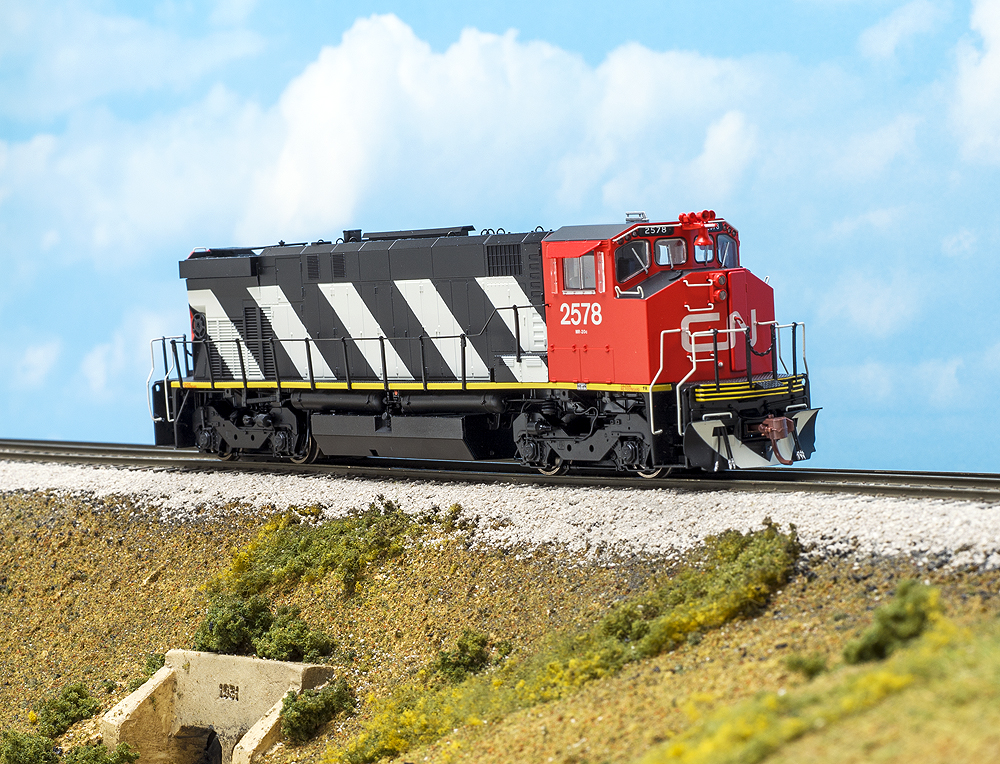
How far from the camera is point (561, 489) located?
12445mm

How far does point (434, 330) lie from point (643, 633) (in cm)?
666

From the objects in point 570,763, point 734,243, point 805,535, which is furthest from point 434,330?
point 570,763

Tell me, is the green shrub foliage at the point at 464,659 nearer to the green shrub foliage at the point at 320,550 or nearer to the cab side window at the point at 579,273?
the green shrub foliage at the point at 320,550

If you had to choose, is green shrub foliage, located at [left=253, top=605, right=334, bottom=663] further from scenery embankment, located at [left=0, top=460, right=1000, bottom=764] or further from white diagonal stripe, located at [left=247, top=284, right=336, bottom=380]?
white diagonal stripe, located at [left=247, top=284, right=336, bottom=380]

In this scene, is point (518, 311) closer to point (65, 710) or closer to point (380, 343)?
point (380, 343)

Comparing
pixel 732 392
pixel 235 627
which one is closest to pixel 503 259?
pixel 732 392

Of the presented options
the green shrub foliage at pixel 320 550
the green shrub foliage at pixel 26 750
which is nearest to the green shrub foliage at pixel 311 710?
the green shrub foliage at pixel 320 550

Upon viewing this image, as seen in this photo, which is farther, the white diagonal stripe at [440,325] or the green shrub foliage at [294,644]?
A: the white diagonal stripe at [440,325]

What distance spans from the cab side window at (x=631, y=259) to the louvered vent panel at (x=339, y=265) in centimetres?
478

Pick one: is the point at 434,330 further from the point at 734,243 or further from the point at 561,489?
the point at 734,243

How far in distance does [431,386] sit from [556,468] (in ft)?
7.32

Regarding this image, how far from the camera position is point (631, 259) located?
12.6 m

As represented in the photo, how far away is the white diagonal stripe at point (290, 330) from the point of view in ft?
52.4

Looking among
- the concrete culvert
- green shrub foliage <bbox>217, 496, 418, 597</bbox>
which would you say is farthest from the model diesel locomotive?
the concrete culvert
